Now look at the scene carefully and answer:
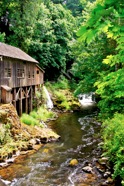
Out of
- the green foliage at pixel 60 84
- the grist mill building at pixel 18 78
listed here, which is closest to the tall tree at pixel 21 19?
the grist mill building at pixel 18 78

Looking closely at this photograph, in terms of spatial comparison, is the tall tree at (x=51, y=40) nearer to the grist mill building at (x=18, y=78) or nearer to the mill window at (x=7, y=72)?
the grist mill building at (x=18, y=78)

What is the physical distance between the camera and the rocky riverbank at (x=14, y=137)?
1280 cm

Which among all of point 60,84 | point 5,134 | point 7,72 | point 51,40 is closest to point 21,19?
point 51,40

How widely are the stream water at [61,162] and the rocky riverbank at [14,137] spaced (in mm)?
705

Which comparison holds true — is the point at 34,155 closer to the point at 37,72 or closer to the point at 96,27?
the point at 96,27

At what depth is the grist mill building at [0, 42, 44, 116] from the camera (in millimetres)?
17703

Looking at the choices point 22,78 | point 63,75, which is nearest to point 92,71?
point 22,78

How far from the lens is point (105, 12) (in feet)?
7.17

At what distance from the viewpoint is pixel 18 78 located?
68.0ft

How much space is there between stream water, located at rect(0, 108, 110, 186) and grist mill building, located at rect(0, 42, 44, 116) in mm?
5257

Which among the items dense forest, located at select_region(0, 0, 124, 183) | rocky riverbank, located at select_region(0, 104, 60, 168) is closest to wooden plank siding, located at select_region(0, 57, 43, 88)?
rocky riverbank, located at select_region(0, 104, 60, 168)

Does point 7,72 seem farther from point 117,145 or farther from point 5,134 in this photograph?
point 117,145

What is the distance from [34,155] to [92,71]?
1058 centimetres

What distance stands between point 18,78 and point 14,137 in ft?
24.3
